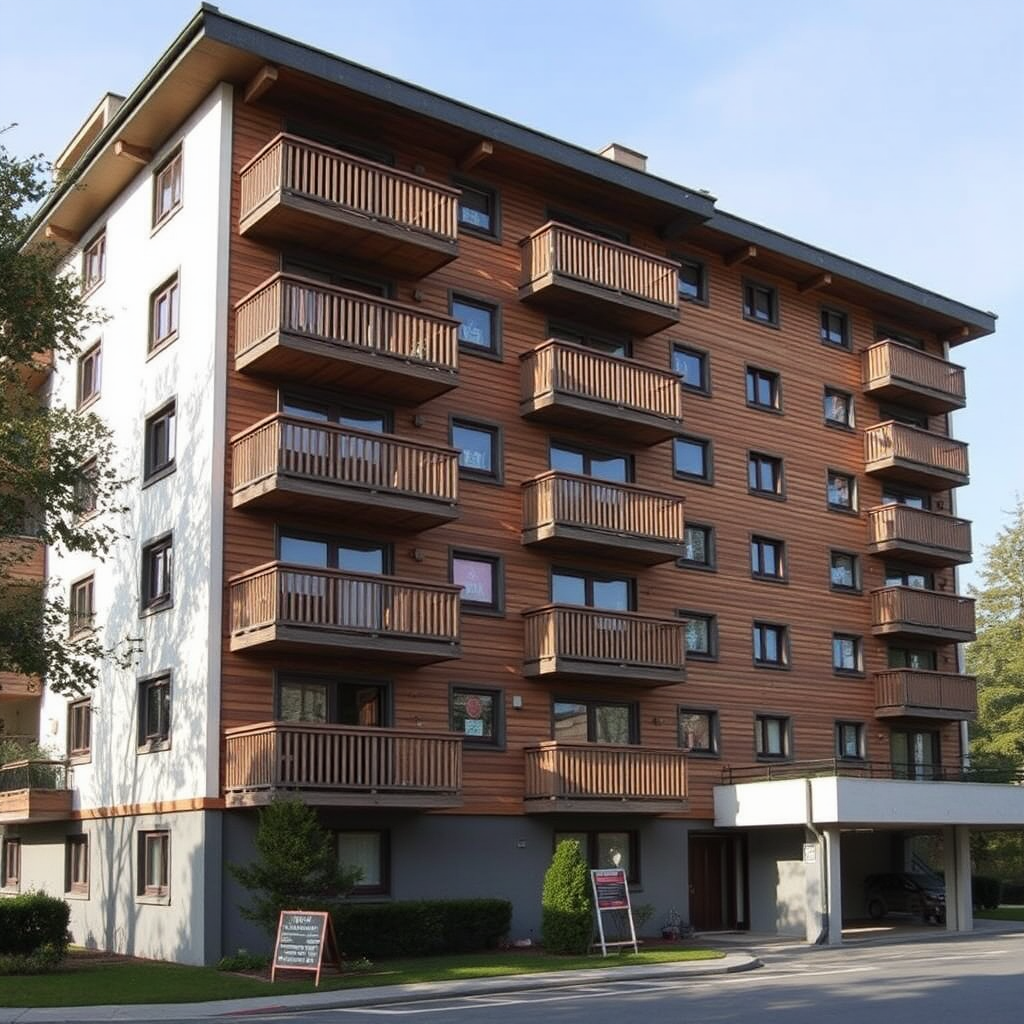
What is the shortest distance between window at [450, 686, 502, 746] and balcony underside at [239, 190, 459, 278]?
8.37 metres

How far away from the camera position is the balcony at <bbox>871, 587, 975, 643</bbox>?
3588 centimetres

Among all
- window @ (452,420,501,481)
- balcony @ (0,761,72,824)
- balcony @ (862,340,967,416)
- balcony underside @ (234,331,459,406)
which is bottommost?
balcony @ (0,761,72,824)

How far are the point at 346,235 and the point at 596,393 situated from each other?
6234 millimetres

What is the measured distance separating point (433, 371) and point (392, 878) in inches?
369

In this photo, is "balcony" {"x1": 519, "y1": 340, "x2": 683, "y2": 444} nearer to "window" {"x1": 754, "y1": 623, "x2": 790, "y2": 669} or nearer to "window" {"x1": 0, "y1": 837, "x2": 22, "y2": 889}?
"window" {"x1": 754, "y1": 623, "x2": 790, "y2": 669}

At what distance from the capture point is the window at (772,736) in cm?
3306

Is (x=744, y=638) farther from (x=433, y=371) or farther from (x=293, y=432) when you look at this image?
(x=293, y=432)

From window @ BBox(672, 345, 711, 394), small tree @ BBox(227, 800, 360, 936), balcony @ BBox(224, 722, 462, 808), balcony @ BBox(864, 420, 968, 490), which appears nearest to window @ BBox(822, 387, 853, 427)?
balcony @ BBox(864, 420, 968, 490)

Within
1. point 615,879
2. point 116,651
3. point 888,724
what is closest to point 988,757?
point 888,724

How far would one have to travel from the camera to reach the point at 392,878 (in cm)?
2605

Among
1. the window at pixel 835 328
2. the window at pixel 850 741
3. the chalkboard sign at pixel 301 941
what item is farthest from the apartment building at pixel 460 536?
the chalkboard sign at pixel 301 941

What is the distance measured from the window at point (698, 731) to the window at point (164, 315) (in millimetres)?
13516

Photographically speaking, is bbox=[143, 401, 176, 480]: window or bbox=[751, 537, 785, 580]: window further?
bbox=[751, 537, 785, 580]: window

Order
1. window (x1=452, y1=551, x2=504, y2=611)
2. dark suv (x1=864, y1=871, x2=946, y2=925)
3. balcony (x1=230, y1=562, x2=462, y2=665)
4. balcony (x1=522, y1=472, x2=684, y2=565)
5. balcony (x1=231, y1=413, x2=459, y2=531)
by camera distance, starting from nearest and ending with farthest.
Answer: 1. balcony (x1=230, y1=562, x2=462, y2=665)
2. balcony (x1=231, y1=413, x2=459, y2=531)
3. window (x1=452, y1=551, x2=504, y2=611)
4. balcony (x1=522, y1=472, x2=684, y2=565)
5. dark suv (x1=864, y1=871, x2=946, y2=925)
